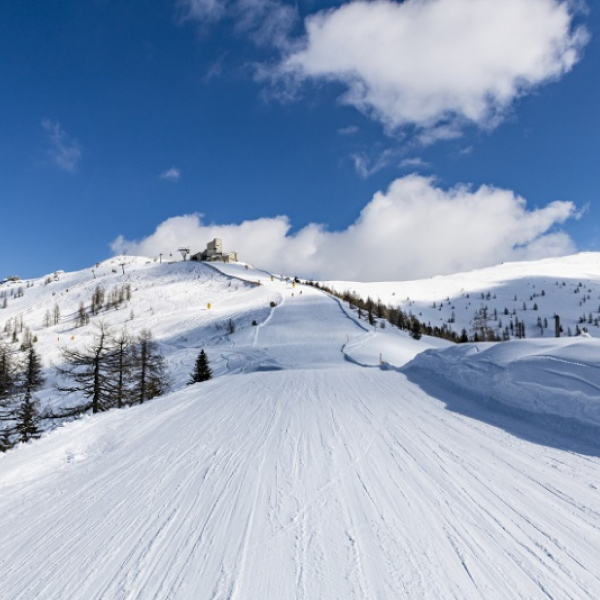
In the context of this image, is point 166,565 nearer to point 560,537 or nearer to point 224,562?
point 224,562

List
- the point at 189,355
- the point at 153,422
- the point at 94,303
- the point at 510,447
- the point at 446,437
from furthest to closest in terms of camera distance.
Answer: the point at 94,303
the point at 189,355
the point at 153,422
the point at 446,437
the point at 510,447

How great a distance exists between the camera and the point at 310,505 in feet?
13.1

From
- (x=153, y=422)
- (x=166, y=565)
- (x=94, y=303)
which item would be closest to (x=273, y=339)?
(x=153, y=422)

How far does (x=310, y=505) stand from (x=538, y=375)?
6.79m

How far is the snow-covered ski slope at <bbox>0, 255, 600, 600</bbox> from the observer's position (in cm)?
284

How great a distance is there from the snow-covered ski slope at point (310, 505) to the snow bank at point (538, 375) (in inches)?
8.8

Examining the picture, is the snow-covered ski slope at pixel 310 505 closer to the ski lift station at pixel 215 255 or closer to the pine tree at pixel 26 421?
the pine tree at pixel 26 421

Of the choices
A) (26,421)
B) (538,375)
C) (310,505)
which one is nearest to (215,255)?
(26,421)

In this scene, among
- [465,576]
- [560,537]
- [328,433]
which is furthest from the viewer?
[328,433]

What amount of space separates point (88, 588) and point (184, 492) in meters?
1.71

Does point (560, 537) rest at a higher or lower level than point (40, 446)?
higher

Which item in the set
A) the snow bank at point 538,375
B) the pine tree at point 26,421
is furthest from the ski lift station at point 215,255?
the snow bank at point 538,375

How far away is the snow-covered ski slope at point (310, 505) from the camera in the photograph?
112 inches

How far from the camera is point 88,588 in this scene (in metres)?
2.86
